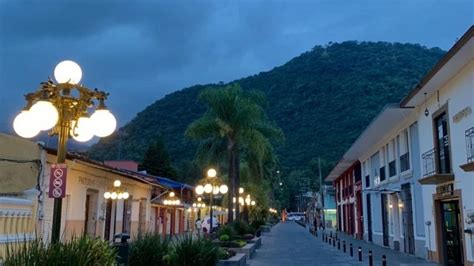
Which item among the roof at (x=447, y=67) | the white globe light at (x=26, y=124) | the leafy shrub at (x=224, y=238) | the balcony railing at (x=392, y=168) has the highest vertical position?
the roof at (x=447, y=67)

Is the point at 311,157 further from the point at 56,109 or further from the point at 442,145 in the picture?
the point at 56,109

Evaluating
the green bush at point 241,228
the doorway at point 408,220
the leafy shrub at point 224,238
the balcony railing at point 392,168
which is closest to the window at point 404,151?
the doorway at point 408,220

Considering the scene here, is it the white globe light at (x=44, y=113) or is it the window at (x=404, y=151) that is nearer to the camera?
the white globe light at (x=44, y=113)

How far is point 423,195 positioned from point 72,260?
17.9 m

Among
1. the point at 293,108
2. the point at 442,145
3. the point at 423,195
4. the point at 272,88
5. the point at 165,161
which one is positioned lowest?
the point at 423,195

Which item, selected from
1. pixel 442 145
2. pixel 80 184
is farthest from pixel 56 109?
pixel 442 145

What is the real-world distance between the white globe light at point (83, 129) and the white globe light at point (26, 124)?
756 millimetres

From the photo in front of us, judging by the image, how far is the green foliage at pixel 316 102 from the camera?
227ft

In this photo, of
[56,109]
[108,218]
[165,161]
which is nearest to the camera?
[56,109]

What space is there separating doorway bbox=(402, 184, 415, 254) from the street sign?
19208mm

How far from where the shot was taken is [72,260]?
515cm

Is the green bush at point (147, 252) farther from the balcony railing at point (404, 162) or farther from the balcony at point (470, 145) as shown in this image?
the balcony railing at point (404, 162)

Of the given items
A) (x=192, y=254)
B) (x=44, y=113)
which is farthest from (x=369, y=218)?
(x=44, y=113)

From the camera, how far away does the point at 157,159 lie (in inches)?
2586
